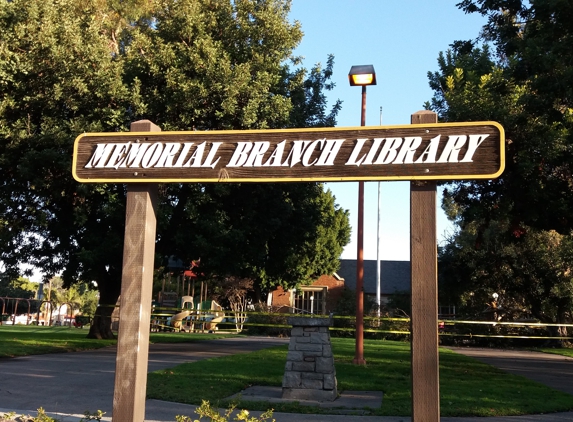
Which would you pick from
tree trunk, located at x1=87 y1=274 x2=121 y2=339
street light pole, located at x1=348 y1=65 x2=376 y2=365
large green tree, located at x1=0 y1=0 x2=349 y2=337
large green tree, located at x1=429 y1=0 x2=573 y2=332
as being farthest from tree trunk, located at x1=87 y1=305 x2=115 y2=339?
large green tree, located at x1=429 y1=0 x2=573 y2=332

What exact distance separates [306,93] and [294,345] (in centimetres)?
1278

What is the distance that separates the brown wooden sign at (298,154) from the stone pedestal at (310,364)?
4.49 m

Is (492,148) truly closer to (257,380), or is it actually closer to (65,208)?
(257,380)

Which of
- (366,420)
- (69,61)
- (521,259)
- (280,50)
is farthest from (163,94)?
(521,259)

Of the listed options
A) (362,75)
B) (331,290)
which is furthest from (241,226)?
(331,290)

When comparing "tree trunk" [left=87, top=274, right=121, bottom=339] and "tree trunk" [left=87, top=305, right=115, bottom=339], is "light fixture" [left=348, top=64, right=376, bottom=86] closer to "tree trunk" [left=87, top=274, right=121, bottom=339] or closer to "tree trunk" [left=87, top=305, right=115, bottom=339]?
"tree trunk" [left=87, top=274, right=121, bottom=339]

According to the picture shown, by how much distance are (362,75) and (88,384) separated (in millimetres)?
8363

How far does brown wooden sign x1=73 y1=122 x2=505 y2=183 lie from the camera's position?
523 cm

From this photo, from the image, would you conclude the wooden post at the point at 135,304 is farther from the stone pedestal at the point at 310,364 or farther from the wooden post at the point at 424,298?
the stone pedestal at the point at 310,364

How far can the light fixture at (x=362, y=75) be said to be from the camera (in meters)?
14.1

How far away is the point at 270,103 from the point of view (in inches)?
725

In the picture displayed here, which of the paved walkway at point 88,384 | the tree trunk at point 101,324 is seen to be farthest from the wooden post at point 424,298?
the tree trunk at point 101,324

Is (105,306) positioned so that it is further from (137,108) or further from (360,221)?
(360,221)

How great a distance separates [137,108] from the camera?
17531mm
